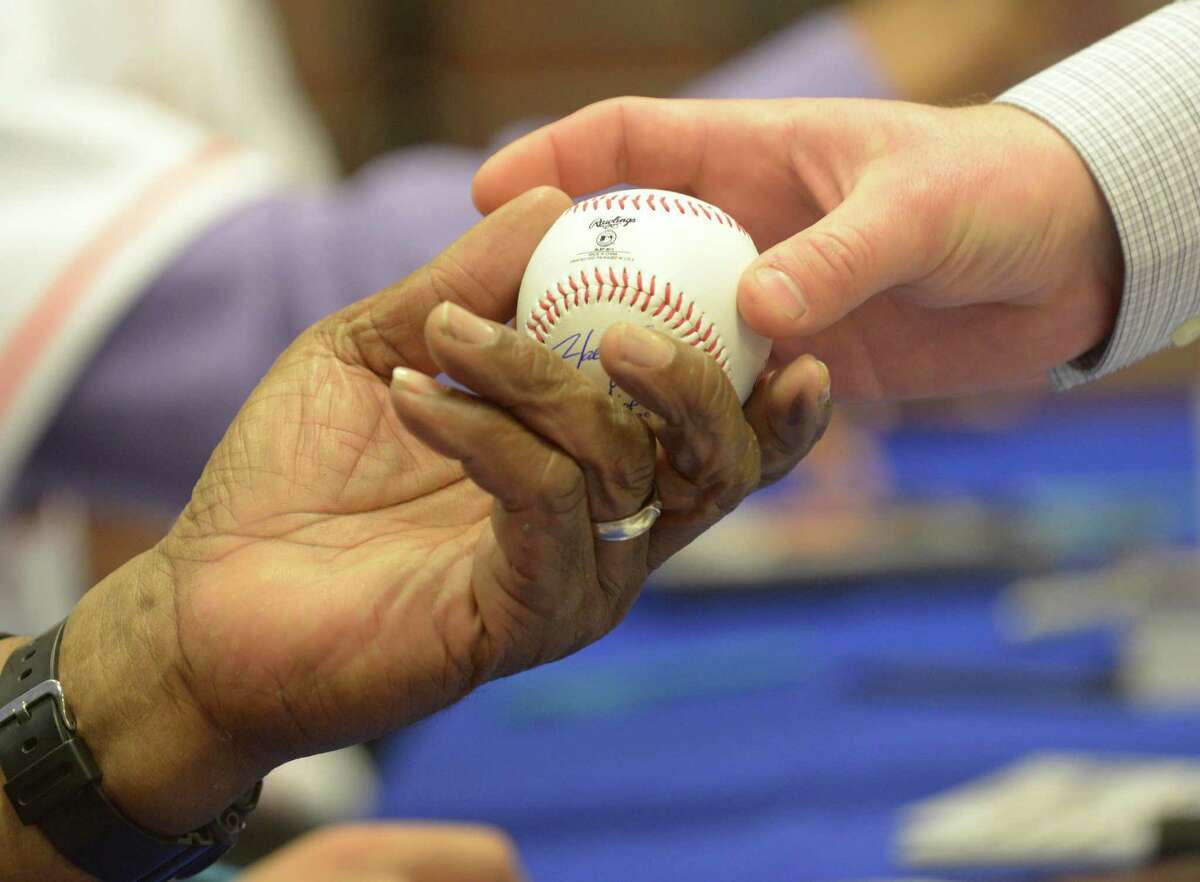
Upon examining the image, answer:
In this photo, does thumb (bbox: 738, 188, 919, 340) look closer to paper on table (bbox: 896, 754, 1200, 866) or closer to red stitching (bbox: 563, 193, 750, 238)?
red stitching (bbox: 563, 193, 750, 238)

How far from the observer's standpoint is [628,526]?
2.81ft

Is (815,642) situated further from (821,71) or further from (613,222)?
(613,222)

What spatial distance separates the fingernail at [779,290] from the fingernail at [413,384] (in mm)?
232

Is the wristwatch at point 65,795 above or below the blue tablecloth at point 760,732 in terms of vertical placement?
above

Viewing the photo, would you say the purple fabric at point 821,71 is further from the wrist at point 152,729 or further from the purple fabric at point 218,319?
the wrist at point 152,729

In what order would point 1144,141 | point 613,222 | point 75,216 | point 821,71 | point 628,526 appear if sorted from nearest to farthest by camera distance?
point 628,526
point 613,222
point 1144,141
point 75,216
point 821,71

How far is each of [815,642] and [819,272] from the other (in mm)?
1743

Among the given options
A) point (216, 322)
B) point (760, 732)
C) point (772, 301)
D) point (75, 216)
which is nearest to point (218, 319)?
point (216, 322)

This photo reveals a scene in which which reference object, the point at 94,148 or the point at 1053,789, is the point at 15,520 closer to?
the point at 94,148

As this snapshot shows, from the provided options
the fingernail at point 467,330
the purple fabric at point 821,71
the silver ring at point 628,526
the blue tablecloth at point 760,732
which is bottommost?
the blue tablecloth at point 760,732

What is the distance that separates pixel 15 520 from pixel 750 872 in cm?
140

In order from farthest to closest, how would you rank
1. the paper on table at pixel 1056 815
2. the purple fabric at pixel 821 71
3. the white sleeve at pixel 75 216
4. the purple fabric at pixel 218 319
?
the purple fabric at pixel 821 71
the purple fabric at pixel 218 319
the white sleeve at pixel 75 216
the paper on table at pixel 1056 815

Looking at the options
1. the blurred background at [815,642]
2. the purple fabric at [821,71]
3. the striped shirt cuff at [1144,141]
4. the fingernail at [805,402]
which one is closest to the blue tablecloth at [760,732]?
the blurred background at [815,642]

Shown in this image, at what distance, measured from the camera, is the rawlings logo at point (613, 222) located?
968 mm
